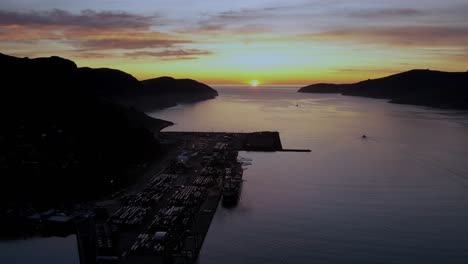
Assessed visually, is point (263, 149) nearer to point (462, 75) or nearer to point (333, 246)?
point (333, 246)

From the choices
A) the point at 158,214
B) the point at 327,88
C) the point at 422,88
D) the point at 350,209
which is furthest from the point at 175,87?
the point at 158,214

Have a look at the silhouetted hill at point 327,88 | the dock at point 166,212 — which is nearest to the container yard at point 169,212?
the dock at point 166,212

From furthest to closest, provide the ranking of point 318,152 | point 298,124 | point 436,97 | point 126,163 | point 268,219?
point 436,97
point 298,124
point 318,152
point 126,163
point 268,219

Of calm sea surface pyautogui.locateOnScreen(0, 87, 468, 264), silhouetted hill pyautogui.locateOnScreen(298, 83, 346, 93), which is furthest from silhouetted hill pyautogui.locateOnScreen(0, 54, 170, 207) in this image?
silhouetted hill pyautogui.locateOnScreen(298, 83, 346, 93)

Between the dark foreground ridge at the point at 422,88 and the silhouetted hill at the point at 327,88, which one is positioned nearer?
the dark foreground ridge at the point at 422,88

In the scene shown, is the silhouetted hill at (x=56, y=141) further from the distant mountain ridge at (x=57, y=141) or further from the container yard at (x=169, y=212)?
the container yard at (x=169, y=212)

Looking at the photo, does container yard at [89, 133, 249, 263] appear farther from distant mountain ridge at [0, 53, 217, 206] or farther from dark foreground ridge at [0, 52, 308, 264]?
distant mountain ridge at [0, 53, 217, 206]

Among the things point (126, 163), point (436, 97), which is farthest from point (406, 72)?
point (126, 163)
